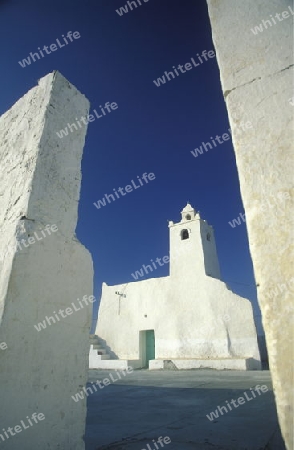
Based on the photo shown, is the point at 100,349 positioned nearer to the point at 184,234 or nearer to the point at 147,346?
the point at 147,346

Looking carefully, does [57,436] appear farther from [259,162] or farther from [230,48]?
[230,48]

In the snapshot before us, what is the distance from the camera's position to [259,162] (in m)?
1.32

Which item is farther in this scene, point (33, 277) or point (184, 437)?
point (184, 437)

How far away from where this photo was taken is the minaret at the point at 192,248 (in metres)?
15.0

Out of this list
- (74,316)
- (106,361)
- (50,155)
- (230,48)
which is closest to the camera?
(230,48)

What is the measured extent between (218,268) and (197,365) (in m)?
5.64

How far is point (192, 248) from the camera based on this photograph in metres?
15.5

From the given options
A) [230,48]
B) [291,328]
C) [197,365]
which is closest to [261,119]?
[230,48]

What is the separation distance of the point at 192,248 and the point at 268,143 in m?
14.4

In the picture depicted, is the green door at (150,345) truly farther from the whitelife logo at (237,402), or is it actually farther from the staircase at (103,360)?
the whitelife logo at (237,402)

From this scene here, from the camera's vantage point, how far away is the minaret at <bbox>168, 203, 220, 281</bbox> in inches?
591

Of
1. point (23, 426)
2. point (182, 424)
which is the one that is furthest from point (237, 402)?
point (23, 426)

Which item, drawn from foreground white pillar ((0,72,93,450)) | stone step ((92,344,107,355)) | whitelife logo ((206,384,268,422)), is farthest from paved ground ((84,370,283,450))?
stone step ((92,344,107,355))

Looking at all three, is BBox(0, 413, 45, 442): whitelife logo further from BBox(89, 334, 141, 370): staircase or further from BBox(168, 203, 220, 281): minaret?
BBox(168, 203, 220, 281): minaret
